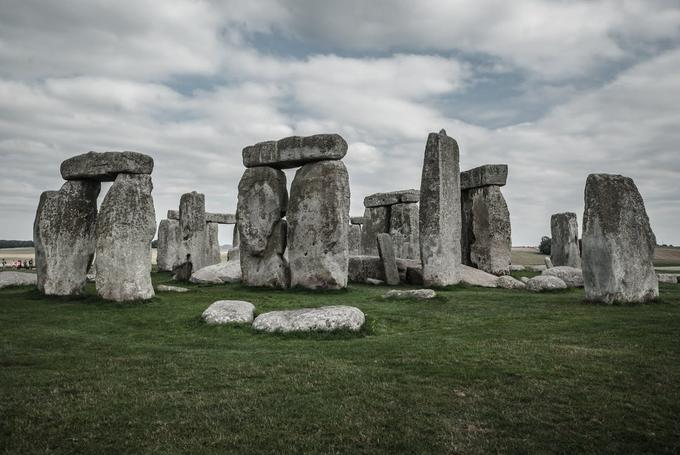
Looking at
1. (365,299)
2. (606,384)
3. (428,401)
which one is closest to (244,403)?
(428,401)

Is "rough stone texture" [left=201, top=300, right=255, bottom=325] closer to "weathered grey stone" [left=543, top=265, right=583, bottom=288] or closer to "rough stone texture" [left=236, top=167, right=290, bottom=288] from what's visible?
"rough stone texture" [left=236, top=167, right=290, bottom=288]

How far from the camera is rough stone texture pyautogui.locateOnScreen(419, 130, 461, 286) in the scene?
16.6m

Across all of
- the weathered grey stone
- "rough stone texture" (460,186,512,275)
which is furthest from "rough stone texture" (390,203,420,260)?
the weathered grey stone

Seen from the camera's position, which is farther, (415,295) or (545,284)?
(545,284)

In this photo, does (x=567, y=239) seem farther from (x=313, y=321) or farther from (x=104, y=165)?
(x=104, y=165)

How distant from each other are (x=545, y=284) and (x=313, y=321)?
8.93 metres

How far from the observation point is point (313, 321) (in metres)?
8.78

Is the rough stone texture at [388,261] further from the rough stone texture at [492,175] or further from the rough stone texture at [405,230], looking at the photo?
the rough stone texture at [405,230]

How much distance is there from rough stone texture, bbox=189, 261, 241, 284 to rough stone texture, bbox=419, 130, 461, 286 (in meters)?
7.45

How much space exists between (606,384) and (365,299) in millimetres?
8250

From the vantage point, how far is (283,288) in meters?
16.7

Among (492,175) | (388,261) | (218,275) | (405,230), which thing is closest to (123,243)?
(218,275)

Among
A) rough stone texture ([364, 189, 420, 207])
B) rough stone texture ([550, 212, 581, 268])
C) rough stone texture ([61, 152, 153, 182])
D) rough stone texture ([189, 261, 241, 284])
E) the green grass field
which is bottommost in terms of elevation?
the green grass field

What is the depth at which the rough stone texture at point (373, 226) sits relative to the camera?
1171 inches
